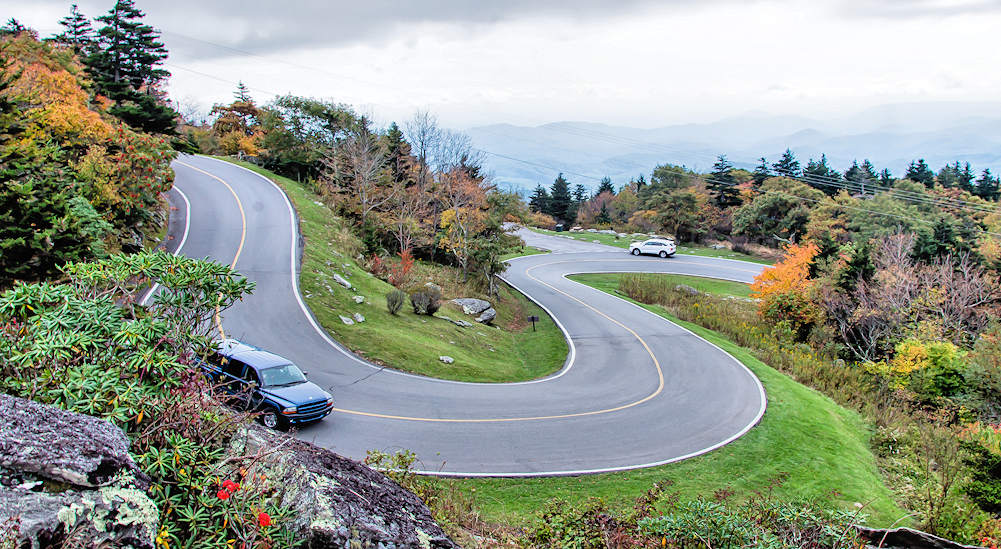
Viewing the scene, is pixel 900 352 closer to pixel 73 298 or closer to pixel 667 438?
pixel 667 438

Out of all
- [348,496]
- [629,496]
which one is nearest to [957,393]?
[629,496]

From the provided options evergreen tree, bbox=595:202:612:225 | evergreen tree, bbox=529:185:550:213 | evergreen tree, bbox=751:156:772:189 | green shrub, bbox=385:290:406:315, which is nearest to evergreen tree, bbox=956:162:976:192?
evergreen tree, bbox=751:156:772:189

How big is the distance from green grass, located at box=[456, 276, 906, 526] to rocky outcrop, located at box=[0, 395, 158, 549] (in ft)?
23.2

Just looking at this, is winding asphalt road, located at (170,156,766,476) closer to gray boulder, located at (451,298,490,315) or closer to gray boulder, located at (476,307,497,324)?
gray boulder, located at (476,307,497,324)

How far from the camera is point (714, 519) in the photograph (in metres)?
5.30

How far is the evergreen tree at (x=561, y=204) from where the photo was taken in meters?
82.9

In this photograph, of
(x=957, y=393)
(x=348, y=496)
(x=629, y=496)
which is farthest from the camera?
(x=957, y=393)

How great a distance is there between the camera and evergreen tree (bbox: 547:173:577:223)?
3265 inches

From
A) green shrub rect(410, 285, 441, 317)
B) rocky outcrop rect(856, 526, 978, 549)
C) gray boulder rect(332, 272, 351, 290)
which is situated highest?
rocky outcrop rect(856, 526, 978, 549)

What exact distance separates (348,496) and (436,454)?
9.18m

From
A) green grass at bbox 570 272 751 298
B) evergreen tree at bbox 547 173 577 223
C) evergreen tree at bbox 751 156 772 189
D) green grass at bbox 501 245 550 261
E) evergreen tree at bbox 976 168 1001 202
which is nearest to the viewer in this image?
green grass at bbox 570 272 751 298

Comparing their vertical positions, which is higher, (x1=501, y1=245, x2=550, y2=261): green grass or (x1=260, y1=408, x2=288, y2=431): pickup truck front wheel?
(x1=501, y1=245, x2=550, y2=261): green grass

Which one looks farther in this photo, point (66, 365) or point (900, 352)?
point (900, 352)

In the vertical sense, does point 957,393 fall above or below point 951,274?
below
